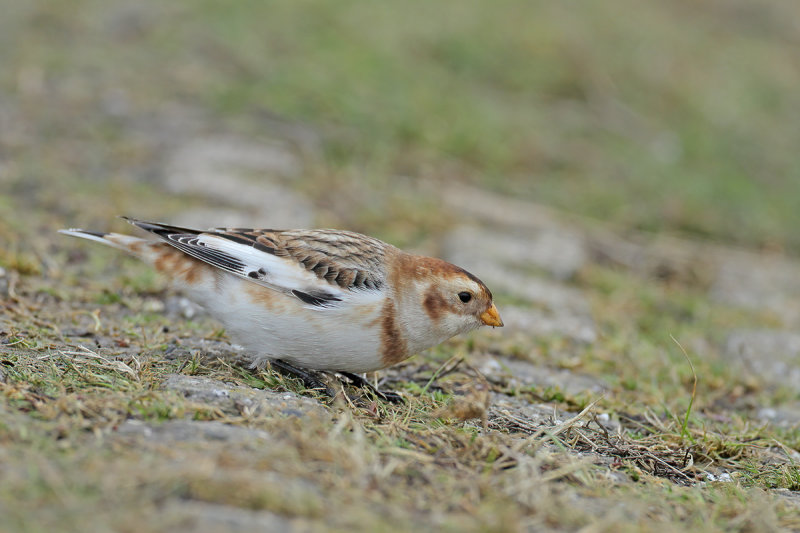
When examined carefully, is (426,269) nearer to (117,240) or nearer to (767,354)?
(117,240)

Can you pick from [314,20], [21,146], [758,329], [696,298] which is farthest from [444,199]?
[314,20]

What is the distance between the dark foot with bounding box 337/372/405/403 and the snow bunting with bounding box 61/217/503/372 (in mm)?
139

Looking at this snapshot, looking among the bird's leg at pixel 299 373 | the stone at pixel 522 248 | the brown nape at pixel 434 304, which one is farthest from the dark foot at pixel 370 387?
the stone at pixel 522 248

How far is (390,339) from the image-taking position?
4.09m

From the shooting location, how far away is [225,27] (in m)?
11.2

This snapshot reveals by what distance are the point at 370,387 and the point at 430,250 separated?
3.05 meters

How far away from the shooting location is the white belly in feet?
13.1

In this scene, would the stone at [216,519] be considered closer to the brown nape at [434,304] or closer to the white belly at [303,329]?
the white belly at [303,329]

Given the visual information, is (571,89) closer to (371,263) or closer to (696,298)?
(696,298)

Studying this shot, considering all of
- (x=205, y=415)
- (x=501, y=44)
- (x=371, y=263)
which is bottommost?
(x=205, y=415)

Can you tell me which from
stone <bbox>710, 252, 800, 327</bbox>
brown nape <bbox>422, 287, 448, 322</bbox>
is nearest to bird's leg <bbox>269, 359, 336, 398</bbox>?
brown nape <bbox>422, 287, 448, 322</bbox>

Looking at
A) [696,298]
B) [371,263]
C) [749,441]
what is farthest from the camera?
[696,298]

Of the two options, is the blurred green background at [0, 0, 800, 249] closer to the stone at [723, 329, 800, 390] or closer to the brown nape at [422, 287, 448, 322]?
the stone at [723, 329, 800, 390]

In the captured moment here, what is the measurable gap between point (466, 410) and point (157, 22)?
905cm
